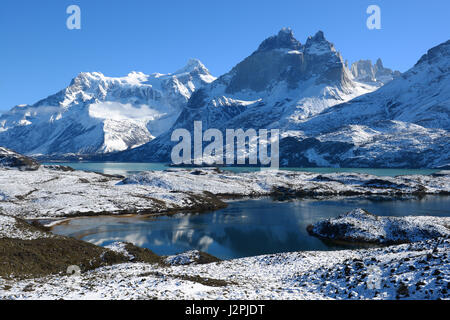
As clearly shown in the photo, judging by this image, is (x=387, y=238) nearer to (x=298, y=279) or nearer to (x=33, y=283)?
(x=298, y=279)

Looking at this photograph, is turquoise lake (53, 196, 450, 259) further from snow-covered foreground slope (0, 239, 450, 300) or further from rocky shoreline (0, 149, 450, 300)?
snow-covered foreground slope (0, 239, 450, 300)

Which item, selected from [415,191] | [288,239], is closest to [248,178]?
[415,191]

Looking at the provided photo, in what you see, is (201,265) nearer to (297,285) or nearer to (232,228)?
(297,285)

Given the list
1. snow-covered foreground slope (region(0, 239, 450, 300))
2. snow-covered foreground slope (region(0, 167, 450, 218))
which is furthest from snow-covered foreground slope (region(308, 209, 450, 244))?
snow-covered foreground slope (region(0, 167, 450, 218))

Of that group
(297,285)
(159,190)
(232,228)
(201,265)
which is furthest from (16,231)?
(159,190)

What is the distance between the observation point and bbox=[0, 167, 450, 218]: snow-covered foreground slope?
74.5m

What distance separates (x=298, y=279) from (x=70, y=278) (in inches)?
687

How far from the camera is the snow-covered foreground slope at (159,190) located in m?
74.5

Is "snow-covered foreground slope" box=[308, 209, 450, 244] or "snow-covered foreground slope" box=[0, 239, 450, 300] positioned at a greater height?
"snow-covered foreground slope" box=[0, 239, 450, 300]

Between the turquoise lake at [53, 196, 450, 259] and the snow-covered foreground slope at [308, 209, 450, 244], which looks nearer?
the turquoise lake at [53, 196, 450, 259]

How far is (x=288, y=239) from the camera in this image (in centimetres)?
5134

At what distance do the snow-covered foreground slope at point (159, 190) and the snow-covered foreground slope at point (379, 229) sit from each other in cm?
3647

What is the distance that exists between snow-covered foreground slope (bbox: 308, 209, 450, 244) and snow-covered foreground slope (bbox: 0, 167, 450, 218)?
36.5 metres

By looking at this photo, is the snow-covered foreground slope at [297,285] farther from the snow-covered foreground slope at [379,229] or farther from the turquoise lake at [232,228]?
the snow-covered foreground slope at [379,229]
